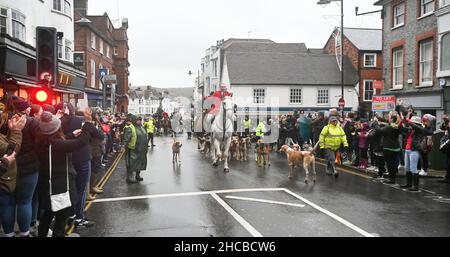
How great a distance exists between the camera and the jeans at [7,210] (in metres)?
5.89

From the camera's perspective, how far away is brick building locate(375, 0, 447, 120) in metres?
20.7

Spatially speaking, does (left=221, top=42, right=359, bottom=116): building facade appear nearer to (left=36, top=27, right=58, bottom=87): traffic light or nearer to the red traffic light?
(left=36, top=27, right=58, bottom=87): traffic light

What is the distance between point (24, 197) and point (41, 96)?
3767 millimetres

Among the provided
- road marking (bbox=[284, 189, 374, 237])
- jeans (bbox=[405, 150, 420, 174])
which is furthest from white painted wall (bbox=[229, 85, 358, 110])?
road marking (bbox=[284, 189, 374, 237])

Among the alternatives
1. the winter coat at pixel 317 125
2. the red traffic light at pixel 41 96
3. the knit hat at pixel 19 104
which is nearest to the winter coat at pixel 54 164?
the knit hat at pixel 19 104

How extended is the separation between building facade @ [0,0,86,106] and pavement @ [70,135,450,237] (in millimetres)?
3884

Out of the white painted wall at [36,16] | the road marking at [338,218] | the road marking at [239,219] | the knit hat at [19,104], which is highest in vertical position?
the white painted wall at [36,16]

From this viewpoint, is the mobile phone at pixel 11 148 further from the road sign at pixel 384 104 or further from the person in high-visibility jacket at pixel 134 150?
the road sign at pixel 384 104

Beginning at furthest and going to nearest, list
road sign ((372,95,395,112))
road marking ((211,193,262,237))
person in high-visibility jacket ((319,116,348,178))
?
road sign ((372,95,395,112)) → person in high-visibility jacket ((319,116,348,178)) → road marking ((211,193,262,237))

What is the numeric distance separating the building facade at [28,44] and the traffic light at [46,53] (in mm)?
420

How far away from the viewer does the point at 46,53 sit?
9.98 metres

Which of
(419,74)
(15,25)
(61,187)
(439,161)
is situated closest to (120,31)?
(15,25)

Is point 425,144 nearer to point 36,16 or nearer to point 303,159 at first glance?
point 303,159
